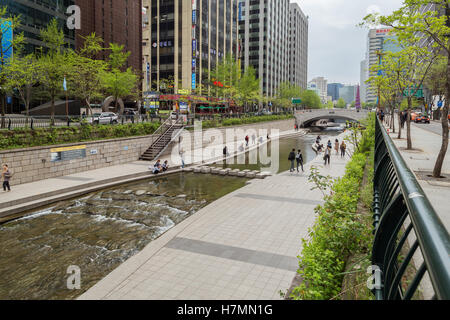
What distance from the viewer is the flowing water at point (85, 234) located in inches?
397

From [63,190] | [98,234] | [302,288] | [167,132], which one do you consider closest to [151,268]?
[98,234]

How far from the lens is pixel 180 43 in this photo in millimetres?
77062

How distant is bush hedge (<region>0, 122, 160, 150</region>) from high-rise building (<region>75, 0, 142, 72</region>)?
3921cm

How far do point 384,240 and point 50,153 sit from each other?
24863 mm

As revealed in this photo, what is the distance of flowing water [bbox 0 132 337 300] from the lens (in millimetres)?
10086

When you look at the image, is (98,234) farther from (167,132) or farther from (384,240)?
(167,132)

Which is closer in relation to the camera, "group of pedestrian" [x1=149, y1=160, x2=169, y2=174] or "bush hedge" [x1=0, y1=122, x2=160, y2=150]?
"bush hedge" [x1=0, y1=122, x2=160, y2=150]

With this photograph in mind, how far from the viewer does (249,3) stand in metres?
122

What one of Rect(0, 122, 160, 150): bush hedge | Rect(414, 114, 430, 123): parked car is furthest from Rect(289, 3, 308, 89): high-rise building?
Rect(0, 122, 160, 150): bush hedge

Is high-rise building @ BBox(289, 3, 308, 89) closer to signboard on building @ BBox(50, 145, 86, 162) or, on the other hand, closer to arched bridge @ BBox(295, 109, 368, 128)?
arched bridge @ BBox(295, 109, 368, 128)

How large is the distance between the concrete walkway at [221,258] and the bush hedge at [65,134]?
1484cm

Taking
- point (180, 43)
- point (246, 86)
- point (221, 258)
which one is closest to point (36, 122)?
point (221, 258)
